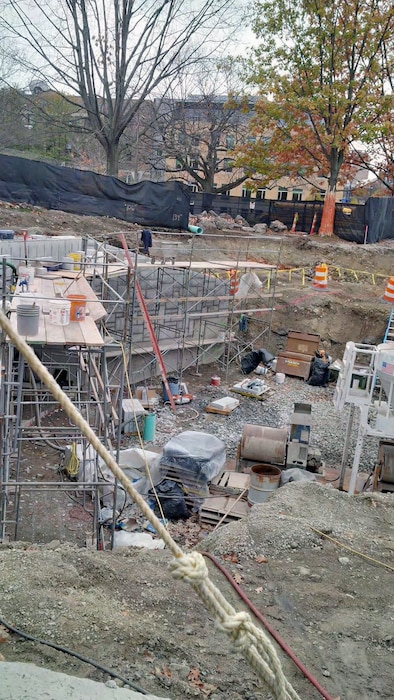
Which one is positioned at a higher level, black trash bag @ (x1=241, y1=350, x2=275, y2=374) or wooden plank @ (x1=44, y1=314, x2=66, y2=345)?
wooden plank @ (x1=44, y1=314, x2=66, y2=345)

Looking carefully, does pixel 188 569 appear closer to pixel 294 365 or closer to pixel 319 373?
pixel 319 373

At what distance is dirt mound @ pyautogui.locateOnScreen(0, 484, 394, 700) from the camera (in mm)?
4418

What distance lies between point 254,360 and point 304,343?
154cm

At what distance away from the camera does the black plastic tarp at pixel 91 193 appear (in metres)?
21.4

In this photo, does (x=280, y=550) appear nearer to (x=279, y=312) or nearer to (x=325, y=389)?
(x=325, y=389)

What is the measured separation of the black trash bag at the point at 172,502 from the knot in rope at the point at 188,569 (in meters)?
7.81

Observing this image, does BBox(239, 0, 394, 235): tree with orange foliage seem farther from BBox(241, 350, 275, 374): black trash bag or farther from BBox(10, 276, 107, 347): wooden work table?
BBox(10, 276, 107, 347): wooden work table

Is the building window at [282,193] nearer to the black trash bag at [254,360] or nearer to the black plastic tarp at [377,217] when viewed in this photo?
the black plastic tarp at [377,217]

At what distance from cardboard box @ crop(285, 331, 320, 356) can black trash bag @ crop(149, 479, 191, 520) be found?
8.83 meters

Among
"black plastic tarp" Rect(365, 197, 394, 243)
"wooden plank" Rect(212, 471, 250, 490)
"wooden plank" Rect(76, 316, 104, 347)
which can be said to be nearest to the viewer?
"wooden plank" Rect(76, 316, 104, 347)

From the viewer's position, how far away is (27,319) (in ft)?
22.7

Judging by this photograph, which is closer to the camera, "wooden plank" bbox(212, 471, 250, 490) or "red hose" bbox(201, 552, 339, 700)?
"red hose" bbox(201, 552, 339, 700)

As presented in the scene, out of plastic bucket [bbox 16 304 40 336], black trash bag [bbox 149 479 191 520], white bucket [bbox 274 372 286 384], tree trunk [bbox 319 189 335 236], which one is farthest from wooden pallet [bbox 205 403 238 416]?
tree trunk [bbox 319 189 335 236]

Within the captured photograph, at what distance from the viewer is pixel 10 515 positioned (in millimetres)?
8875
